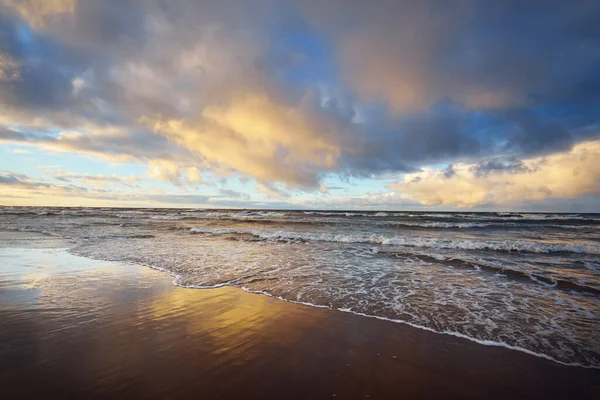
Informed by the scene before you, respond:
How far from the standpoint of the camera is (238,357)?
3.65m

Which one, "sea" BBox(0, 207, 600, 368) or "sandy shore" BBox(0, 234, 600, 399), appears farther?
"sea" BBox(0, 207, 600, 368)

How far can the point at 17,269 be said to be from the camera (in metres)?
8.47

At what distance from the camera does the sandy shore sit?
303 centimetres

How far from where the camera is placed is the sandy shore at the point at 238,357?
9.93ft

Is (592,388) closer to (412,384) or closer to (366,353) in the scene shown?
(412,384)

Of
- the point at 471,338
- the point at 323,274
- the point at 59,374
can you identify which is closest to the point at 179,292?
the point at 59,374

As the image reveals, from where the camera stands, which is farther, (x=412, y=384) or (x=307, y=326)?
(x=307, y=326)

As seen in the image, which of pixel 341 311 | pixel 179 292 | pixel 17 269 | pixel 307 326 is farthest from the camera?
pixel 17 269

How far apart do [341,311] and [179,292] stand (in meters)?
3.77

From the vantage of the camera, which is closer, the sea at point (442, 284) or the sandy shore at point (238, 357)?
the sandy shore at point (238, 357)

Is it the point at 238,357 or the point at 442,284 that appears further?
the point at 442,284

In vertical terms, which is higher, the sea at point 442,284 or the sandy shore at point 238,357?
the sandy shore at point 238,357

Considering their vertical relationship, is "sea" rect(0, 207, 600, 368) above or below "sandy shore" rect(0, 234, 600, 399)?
below

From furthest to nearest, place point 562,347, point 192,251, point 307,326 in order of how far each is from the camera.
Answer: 1. point 192,251
2. point 307,326
3. point 562,347
